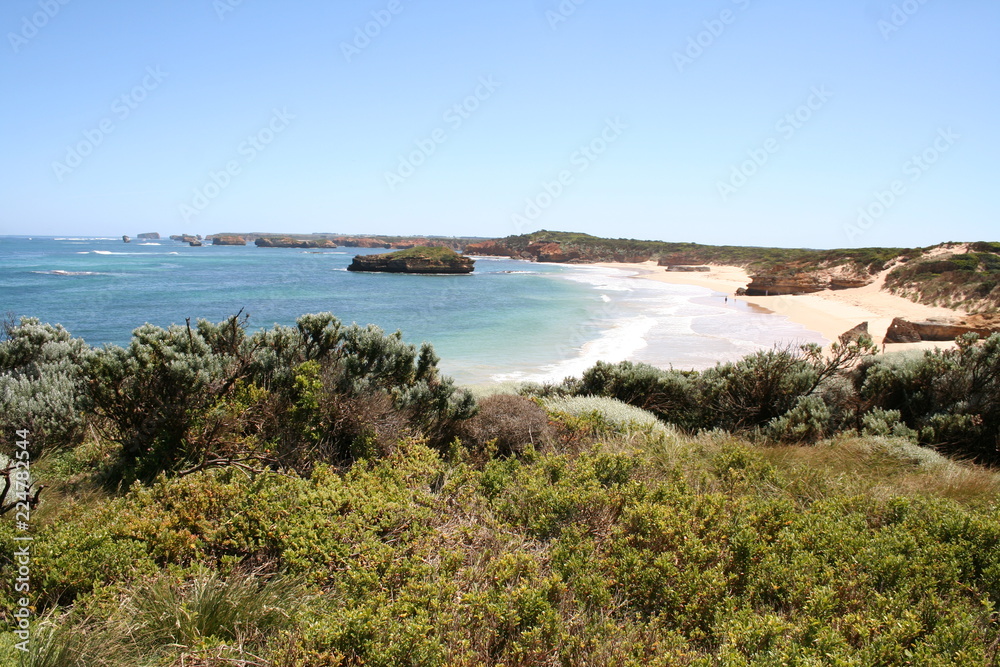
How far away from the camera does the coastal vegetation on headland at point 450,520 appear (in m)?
2.58

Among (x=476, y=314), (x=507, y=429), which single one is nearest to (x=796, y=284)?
(x=476, y=314)

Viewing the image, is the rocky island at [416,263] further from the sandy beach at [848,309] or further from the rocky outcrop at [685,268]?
the sandy beach at [848,309]

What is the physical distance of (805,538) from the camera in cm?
342

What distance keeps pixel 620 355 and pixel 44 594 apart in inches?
645

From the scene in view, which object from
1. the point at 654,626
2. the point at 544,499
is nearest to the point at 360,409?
the point at 544,499

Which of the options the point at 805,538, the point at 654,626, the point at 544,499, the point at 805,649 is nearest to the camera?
the point at 805,649

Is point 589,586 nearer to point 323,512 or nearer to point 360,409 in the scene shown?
point 323,512

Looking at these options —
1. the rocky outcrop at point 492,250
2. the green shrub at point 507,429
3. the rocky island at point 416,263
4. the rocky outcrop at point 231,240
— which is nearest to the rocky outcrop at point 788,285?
the rocky island at point 416,263

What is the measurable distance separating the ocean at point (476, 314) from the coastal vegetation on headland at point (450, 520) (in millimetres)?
7759

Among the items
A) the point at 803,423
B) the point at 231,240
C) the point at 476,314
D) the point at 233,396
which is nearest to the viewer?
the point at 233,396

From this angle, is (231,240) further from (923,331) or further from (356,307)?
(923,331)

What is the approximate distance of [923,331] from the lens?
1816cm

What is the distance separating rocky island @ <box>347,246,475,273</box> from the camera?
73562 mm

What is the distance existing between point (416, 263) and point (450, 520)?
237 ft
